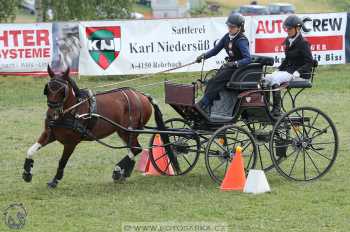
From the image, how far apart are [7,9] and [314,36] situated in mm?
9483

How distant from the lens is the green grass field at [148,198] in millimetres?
7613

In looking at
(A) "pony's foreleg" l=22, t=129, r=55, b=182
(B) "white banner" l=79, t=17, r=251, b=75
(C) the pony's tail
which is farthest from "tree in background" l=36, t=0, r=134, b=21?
(A) "pony's foreleg" l=22, t=129, r=55, b=182

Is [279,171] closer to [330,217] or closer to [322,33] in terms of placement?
[330,217]

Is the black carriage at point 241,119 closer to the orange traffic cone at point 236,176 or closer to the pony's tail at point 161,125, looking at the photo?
the pony's tail at point 161,125

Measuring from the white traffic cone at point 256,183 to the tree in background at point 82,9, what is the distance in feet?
55.4

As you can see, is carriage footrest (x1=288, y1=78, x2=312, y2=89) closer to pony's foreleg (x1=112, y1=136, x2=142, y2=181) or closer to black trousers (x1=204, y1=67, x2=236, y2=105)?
black trousers (x1=204, y1=67, x2=236, y2=105)

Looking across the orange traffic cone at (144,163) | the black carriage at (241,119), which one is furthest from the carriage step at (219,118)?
the orange traffic cone at (144,163)

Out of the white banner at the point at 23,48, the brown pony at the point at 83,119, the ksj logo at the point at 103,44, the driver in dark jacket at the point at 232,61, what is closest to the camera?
the brown pony at the point at 83,119

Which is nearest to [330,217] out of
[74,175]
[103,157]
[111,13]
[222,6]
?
[74,175]

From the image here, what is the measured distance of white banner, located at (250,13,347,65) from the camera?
66.0 ft

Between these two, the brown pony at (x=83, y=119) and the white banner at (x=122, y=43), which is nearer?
the brown pony at (x=83, y=119)

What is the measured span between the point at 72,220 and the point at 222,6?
143 ft

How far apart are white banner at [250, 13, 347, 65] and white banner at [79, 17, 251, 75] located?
→ 0.97 meters

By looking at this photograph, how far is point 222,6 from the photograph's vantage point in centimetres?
5047
